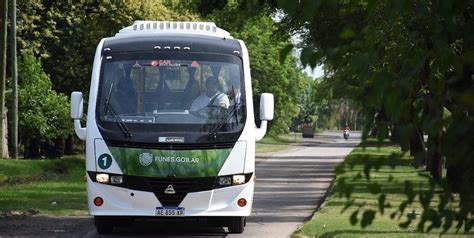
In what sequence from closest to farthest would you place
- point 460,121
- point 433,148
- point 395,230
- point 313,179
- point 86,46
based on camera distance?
1. point 460,121
2. point 433,148
3. point 395,230
4. point 313,179
5. point 86,46

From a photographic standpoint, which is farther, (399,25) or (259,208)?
(259,208)

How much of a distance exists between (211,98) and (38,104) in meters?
26.3

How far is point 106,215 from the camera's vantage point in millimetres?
13516

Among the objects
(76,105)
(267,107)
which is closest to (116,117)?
(76,105)

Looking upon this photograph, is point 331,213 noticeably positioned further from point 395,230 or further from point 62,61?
point 62,61


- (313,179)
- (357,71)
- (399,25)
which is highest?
(399,25)

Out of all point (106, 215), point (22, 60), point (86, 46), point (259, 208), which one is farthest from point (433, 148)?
point (86, 46)

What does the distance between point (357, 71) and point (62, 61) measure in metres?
38.6

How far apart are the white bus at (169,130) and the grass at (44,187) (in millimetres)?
4638

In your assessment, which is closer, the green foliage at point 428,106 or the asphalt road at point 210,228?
the green foliage at point 428,106

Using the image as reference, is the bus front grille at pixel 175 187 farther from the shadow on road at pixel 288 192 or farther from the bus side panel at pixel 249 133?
the shadow on road at pixel 288 192

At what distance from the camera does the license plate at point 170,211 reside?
13.4 meters

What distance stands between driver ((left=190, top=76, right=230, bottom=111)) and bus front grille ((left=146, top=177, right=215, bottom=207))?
112 centimetres

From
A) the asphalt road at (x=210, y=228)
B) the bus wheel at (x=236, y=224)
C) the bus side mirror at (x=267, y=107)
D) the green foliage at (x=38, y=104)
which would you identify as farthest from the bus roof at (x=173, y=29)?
the green foliage at (x=38, y=104)
